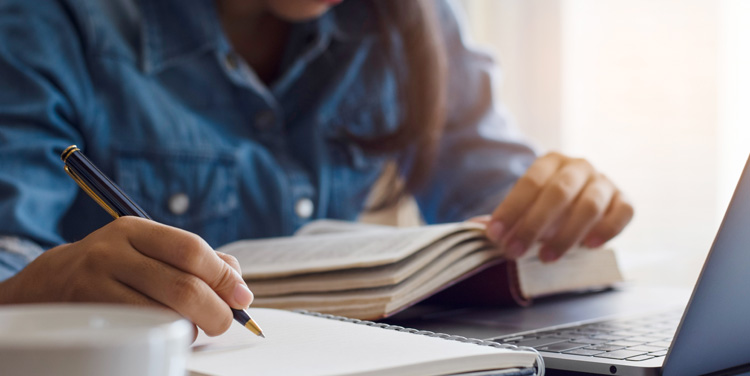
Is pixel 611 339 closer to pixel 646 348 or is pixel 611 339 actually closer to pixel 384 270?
pixel 646 348

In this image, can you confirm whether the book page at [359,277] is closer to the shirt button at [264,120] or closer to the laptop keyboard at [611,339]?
the laptop keyboard at [611,339]

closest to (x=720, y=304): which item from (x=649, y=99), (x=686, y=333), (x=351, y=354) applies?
(x=686, y=333)

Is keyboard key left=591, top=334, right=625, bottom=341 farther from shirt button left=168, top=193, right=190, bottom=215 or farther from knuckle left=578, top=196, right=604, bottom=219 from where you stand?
shirt button left=168, top=193, right=190, bottom=215

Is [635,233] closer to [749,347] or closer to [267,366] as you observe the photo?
[749,347]

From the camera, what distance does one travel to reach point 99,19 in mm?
806

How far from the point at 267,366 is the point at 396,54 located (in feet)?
2.68

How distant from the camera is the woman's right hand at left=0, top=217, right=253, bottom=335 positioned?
1.12ft

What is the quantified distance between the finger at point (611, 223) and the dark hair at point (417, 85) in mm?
372

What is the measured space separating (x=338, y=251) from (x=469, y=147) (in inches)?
20.4

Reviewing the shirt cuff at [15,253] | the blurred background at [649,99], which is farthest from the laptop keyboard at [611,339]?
the blurred background at [649,99]

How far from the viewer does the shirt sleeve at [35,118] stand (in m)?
0.61

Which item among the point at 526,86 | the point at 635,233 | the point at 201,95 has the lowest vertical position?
the point at 635,233

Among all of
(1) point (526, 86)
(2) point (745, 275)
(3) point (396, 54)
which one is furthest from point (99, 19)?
(1) point (526, 86)

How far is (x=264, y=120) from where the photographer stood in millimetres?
915
